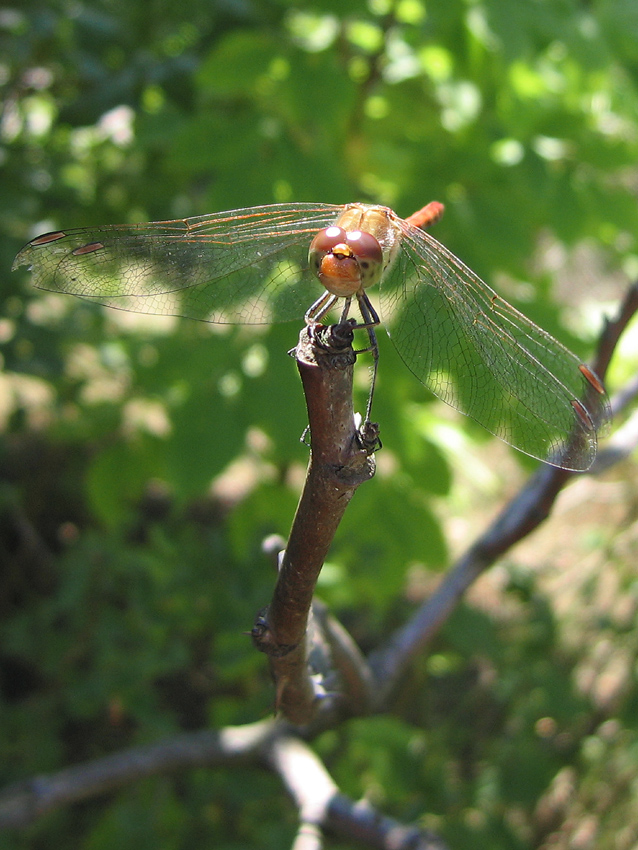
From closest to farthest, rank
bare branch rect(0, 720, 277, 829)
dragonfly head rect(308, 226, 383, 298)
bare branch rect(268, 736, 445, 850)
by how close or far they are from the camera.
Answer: dragonfly head rect(308, 226, 383, 298) → bare branch rect(268, 736, 445, 850) → bare branch rect(0, 720, 277, 829)

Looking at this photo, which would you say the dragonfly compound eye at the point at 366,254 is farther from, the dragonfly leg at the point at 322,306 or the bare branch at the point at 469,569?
the bare branch at the point at 469,569

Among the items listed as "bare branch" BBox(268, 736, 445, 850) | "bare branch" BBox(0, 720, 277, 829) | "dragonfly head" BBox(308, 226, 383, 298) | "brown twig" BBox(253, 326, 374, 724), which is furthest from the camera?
"bare branch" BBox(0, 720, 277, 829)

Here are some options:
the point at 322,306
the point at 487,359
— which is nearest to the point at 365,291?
the point at 322,306

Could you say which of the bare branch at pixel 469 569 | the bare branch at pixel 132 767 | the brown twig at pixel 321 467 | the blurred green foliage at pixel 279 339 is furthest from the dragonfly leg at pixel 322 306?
the bare branch at pixel 132 767

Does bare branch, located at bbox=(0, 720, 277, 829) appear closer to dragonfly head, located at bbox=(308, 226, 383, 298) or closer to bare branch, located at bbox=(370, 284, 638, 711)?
bare branch, located at bbox=(370, 284, 638, 711)

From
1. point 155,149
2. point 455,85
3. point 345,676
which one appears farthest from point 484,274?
point 155,149

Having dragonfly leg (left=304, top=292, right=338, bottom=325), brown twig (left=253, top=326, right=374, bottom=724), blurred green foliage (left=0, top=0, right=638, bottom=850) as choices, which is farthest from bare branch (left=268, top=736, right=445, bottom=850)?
dragonfly leg (left=304, top=292, right=338, bottom=325)

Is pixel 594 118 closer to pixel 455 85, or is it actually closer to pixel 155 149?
pixel 455 85
